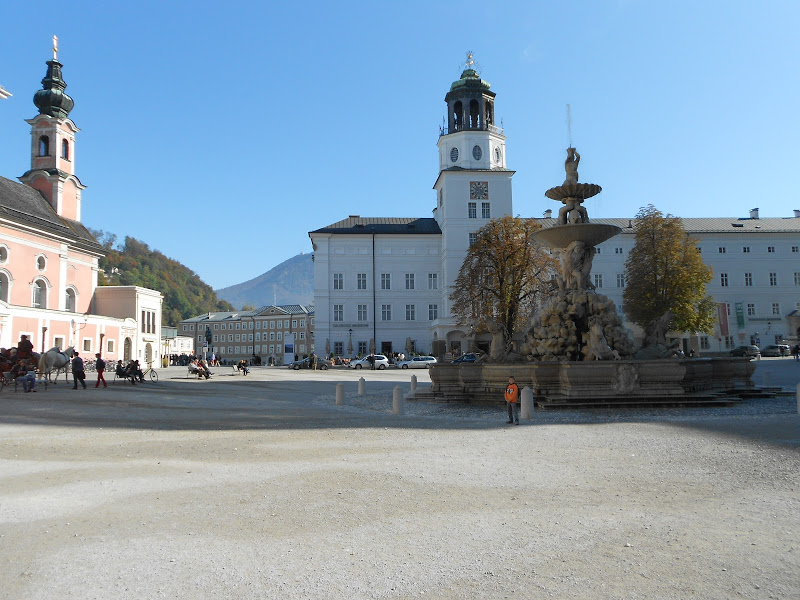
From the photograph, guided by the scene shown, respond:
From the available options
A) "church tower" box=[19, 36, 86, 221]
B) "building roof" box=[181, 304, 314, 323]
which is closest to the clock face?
"church tower" box=[19, 36, 86, 221]

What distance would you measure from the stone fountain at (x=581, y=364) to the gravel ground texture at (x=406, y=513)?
365 centimetres

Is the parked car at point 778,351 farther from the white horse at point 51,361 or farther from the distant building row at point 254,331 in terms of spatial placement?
the distant building row at point 254,331

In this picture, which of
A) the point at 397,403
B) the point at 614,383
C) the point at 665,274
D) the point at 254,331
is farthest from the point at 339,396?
the point at 254,331

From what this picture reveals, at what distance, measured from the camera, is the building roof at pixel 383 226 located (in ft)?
233

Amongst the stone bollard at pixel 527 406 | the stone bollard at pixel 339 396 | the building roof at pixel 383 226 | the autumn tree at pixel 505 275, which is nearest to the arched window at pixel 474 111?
the building roof at pixel 383 226

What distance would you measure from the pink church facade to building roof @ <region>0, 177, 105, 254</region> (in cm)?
10

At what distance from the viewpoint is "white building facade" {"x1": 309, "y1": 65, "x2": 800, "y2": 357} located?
67.1 meters

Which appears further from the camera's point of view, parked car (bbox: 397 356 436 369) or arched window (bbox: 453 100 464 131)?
arched window (bbox: 453 100 464 131)

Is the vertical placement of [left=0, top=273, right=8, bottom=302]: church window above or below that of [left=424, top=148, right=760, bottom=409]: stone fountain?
above

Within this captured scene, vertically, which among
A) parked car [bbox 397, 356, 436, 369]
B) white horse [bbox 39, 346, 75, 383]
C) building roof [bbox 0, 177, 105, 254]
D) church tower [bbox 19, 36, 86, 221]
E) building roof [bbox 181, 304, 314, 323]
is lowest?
parked car [bbox 397, 356, 436, 369]

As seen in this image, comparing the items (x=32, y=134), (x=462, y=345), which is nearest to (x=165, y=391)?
(x=462, y=345)

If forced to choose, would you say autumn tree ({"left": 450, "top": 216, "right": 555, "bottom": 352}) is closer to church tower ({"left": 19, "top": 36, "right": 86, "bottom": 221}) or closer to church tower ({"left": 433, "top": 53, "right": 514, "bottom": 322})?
church tower ({"left": 433, "top": 53, "right": 514, "bottom": 322})

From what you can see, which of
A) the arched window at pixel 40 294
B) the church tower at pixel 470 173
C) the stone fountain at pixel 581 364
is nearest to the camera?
the stone fountain at pixel 581 364

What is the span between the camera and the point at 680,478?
7.55m
